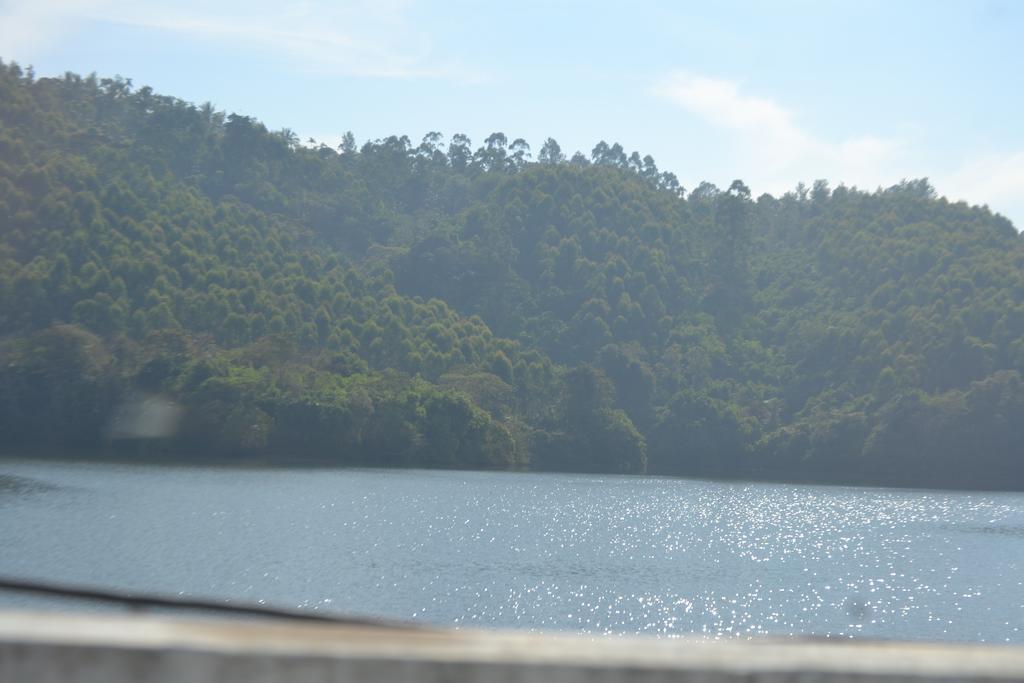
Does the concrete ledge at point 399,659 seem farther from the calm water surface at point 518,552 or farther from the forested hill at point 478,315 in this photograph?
the forested hill at point 478,315

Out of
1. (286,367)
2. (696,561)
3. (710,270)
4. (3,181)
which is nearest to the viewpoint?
(696,561)

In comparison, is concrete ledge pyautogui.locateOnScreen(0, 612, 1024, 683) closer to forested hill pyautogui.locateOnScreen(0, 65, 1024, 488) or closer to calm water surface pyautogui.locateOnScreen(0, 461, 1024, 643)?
calm water surface pyautogui.locateOnScreen(0, 461, 1024, 643)

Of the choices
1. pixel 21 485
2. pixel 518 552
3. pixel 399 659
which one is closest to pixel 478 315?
pixel 21 485

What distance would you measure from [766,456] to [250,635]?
88535 mm

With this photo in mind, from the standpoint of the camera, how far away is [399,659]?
2.49m

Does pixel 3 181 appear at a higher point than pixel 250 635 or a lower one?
higher

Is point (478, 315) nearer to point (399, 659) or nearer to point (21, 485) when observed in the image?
point (21, 485)

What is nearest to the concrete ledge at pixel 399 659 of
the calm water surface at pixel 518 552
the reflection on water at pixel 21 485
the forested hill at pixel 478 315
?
the calm water surface at pixel 518 552

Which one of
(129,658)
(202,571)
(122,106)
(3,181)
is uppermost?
(122,106)

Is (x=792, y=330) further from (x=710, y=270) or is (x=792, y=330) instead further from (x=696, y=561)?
(x=696, y=561)

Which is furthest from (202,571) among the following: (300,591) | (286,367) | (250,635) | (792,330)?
(792,330)

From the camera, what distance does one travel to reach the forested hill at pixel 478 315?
231 feet

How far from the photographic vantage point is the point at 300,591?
98.5ft

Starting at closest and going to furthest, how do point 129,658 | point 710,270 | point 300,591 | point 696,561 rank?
point 129,658, point 300,591, point 696,561, point 710,270
